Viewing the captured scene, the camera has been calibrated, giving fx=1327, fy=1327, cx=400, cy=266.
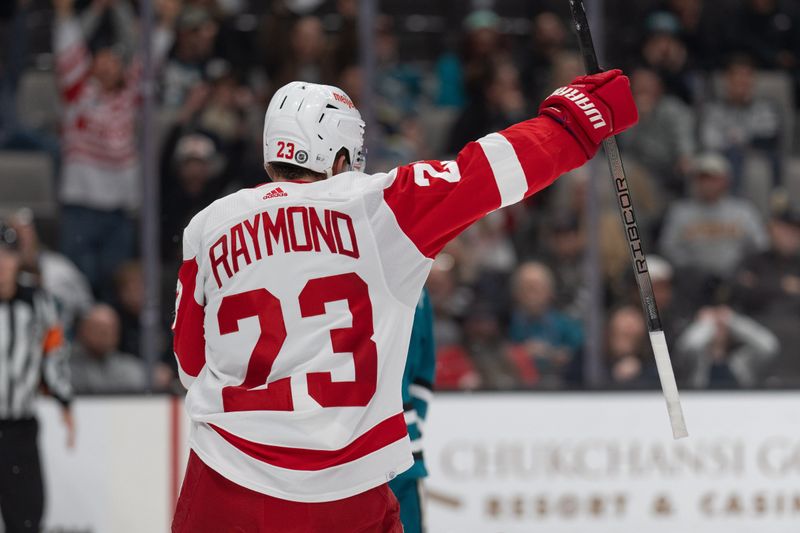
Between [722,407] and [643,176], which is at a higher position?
[643,176]

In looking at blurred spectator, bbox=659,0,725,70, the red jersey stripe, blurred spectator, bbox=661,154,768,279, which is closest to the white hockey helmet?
the red jersey stripe

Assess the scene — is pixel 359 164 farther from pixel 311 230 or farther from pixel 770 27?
pixel 770 27

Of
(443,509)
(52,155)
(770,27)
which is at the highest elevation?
(770,27)

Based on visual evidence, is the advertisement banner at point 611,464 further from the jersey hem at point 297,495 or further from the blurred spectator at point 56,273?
the jersey hem at point 297,495

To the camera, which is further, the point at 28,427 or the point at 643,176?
the point at 643,176

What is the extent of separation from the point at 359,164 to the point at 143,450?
8.68ft

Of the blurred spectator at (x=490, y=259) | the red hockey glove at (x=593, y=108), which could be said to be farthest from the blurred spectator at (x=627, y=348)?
the red hockey glove at (x=593, y=108)

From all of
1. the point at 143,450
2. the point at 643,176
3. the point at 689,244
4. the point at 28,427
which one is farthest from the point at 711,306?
the point at 28,427

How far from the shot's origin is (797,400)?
4.77m

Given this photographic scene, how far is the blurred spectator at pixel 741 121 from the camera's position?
5961 mm

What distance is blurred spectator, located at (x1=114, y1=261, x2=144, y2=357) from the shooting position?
513 centimetres

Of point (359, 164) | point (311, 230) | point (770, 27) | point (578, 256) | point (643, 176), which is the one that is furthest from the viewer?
point (770, 27)

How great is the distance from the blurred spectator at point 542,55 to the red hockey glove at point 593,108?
3791mm

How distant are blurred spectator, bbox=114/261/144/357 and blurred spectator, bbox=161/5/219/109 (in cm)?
76
